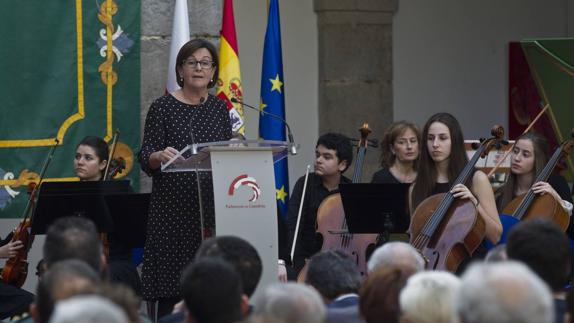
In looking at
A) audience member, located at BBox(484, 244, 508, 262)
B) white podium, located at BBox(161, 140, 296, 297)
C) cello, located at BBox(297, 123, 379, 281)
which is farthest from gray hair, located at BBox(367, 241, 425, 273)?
cello, located at BBox(297, 123, 379, 281)

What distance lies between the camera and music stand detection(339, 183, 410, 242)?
619 cm

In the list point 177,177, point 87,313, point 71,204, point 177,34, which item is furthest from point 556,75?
point 87,313

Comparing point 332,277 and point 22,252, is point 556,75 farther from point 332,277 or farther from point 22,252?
point 332,277

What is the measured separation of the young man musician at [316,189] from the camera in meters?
7.38

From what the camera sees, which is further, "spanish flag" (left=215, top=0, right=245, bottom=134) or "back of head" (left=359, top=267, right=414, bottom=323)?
"spanish flag" (left=215, top=0, right=245, bottom=134)

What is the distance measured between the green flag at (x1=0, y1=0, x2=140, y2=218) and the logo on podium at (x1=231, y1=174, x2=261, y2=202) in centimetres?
219

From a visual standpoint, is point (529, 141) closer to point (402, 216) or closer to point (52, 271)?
point (402, 216)

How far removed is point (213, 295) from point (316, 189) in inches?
156

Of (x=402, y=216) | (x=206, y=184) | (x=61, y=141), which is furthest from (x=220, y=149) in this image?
(x=61, y=141)

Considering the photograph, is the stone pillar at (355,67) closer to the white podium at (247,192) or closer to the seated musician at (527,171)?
the seated musician at (527,171)

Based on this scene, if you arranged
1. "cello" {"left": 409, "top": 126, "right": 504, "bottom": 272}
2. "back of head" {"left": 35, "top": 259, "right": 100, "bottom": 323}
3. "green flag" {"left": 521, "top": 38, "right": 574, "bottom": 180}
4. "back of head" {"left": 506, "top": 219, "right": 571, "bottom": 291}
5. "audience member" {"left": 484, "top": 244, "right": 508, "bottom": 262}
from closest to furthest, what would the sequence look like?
1. "back of head" {"left": 35, "top": 259, "right": 100, "bottom": 323}
2. "back of head" {"left": 506, "top": 219, "right": 571, "bottom": 291}
3. "audience member" {"left": 484, "top": 244, "right": 508, "bottom": 262}
4. "cello" {"left": 409, "top": 126, "right": 504, "bottom": 272}
5. "green flag" {"left": 521, "top": 38, "right": 574, "bottom": 180}

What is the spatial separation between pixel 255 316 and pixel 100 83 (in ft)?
14.5

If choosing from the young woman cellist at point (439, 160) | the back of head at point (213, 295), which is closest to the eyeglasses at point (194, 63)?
the young woman cellist at point (439, 160)

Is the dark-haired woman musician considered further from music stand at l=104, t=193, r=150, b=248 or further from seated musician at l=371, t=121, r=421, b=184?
music stand at l=104, t=193, r=150, b=248
